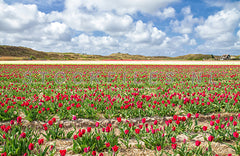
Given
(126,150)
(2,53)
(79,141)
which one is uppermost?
(2,53)

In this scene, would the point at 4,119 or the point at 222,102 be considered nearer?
the point at 4,119

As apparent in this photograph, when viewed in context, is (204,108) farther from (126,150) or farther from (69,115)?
(69,115)

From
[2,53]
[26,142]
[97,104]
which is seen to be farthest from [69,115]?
[2,53]

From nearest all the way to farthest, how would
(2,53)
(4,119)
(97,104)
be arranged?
(4,119), (97,104), (2,53)

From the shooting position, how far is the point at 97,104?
6.15 m

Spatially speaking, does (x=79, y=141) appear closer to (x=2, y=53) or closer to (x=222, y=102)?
(x=222, y=102)

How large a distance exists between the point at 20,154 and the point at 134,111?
347cm

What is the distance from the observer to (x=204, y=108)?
20.6 ft

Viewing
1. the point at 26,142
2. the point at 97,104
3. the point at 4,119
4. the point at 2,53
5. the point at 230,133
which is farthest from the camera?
the point at 2,53

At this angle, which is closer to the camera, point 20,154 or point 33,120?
point 20,154

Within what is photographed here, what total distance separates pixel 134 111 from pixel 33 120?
132 inches

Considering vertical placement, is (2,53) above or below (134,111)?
above

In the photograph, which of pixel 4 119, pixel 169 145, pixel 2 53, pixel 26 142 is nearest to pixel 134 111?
pixel 169 145

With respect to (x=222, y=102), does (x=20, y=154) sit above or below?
below
